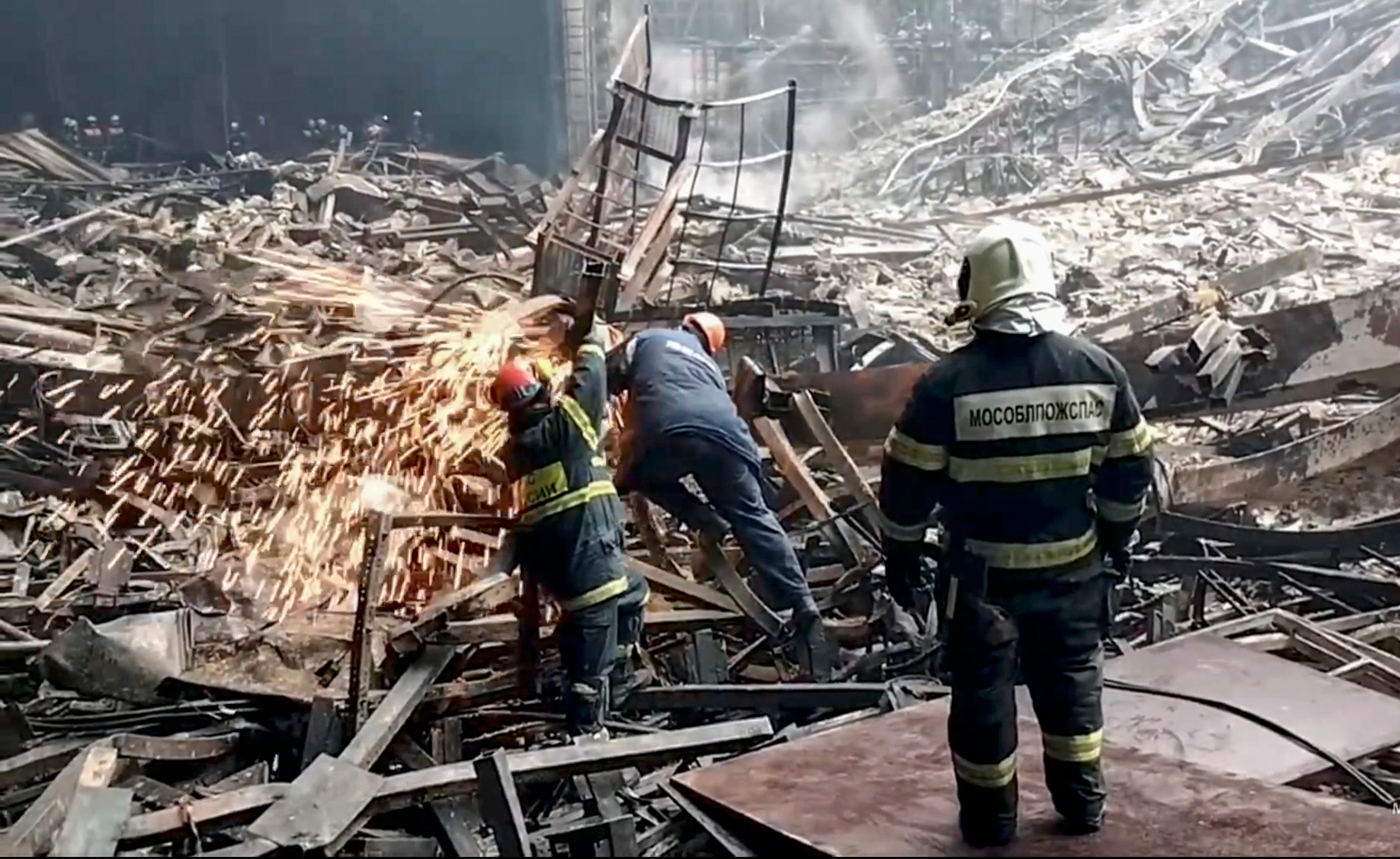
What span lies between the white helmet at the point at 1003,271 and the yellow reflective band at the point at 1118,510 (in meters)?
0.63

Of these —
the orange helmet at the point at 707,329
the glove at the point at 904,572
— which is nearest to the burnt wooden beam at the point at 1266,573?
the orange helmet at the point at 707,329

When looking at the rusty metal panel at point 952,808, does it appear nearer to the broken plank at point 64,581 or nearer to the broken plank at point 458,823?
the broken plank at point 458,823

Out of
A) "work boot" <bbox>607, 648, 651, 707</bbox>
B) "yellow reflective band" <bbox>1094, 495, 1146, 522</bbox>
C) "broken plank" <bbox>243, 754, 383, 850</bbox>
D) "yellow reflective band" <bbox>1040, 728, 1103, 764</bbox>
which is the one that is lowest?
"work boot" <bbox>607, 648, 651, 707</bbox>

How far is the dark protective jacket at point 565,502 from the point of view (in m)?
5.07

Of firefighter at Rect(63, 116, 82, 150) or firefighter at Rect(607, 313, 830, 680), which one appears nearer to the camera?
firefighter at Rect(607, 313, 830, 680)

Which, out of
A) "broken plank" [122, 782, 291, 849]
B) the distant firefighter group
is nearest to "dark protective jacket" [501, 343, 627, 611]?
"broken plank" [122, 782, 291, 849]

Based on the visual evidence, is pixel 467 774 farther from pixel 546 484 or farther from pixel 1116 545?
pixel 1116 545

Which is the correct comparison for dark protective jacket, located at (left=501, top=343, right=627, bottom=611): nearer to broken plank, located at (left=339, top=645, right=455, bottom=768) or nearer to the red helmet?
the red helmet

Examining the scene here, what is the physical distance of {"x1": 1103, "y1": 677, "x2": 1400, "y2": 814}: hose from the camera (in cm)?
423

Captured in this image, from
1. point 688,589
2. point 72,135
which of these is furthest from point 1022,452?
point 72,135

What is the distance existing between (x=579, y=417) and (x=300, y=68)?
1683 centimetres

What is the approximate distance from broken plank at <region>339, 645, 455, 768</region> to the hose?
2.63 metres

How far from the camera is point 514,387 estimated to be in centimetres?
503

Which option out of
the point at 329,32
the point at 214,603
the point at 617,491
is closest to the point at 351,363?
the point at 214,603
